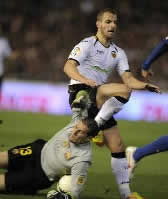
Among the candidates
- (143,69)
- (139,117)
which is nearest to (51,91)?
(139,117)

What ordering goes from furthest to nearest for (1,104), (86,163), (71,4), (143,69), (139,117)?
(71,4) < (1,104) < (139,117) < (143,69) < (86,163)

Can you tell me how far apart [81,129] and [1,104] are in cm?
1231

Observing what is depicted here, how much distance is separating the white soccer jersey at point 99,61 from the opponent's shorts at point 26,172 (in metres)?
0.88

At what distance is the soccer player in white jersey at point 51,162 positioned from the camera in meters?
5.95

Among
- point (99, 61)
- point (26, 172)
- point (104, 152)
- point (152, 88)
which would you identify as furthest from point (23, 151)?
point (104, 152)

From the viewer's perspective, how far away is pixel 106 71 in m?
6.83

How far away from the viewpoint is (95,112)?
6.29 m

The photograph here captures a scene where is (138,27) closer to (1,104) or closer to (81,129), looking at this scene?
(1,104)

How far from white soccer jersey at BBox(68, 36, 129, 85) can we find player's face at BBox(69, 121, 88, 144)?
0.87 m

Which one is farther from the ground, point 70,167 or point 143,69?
point 143,69

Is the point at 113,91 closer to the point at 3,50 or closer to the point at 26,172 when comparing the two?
the point at 26,172

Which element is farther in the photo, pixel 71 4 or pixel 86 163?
pixel 71 4

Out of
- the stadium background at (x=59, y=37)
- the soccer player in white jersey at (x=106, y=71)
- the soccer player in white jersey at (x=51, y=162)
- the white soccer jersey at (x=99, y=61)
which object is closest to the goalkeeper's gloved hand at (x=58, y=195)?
the soccer player in white jersey at (x=51, y=162)

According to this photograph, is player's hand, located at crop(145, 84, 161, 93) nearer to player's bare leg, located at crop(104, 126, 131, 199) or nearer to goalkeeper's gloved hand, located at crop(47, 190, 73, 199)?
player's bare leg, located at crop(104, 126, 131, 199)
